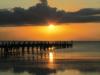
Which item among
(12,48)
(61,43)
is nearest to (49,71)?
(12,48)

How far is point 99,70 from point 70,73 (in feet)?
10.9

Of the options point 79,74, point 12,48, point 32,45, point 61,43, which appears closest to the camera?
point 79,74

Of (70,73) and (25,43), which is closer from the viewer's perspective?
(70,73)

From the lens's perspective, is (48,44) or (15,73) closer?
(15,73)

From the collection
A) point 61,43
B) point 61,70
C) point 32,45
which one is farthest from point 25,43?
point 61,70

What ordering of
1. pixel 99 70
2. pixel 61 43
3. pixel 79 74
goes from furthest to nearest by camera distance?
pixel 61 43 → pixel 99 70 → pixel 79 74

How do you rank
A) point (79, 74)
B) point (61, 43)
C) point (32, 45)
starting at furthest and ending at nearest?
point (61, 43) → point (32, 45) → point (79, 74)

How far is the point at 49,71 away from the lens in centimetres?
3366

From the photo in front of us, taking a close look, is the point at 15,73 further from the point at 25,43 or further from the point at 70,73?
the point at 25,43

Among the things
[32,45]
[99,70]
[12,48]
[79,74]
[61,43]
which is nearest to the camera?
[79,74]

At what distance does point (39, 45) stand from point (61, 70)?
3331cm

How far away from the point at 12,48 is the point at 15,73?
1169 inches

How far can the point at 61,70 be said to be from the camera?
3422 centimetres

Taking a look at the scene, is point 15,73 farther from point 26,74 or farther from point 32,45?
point 32,45
